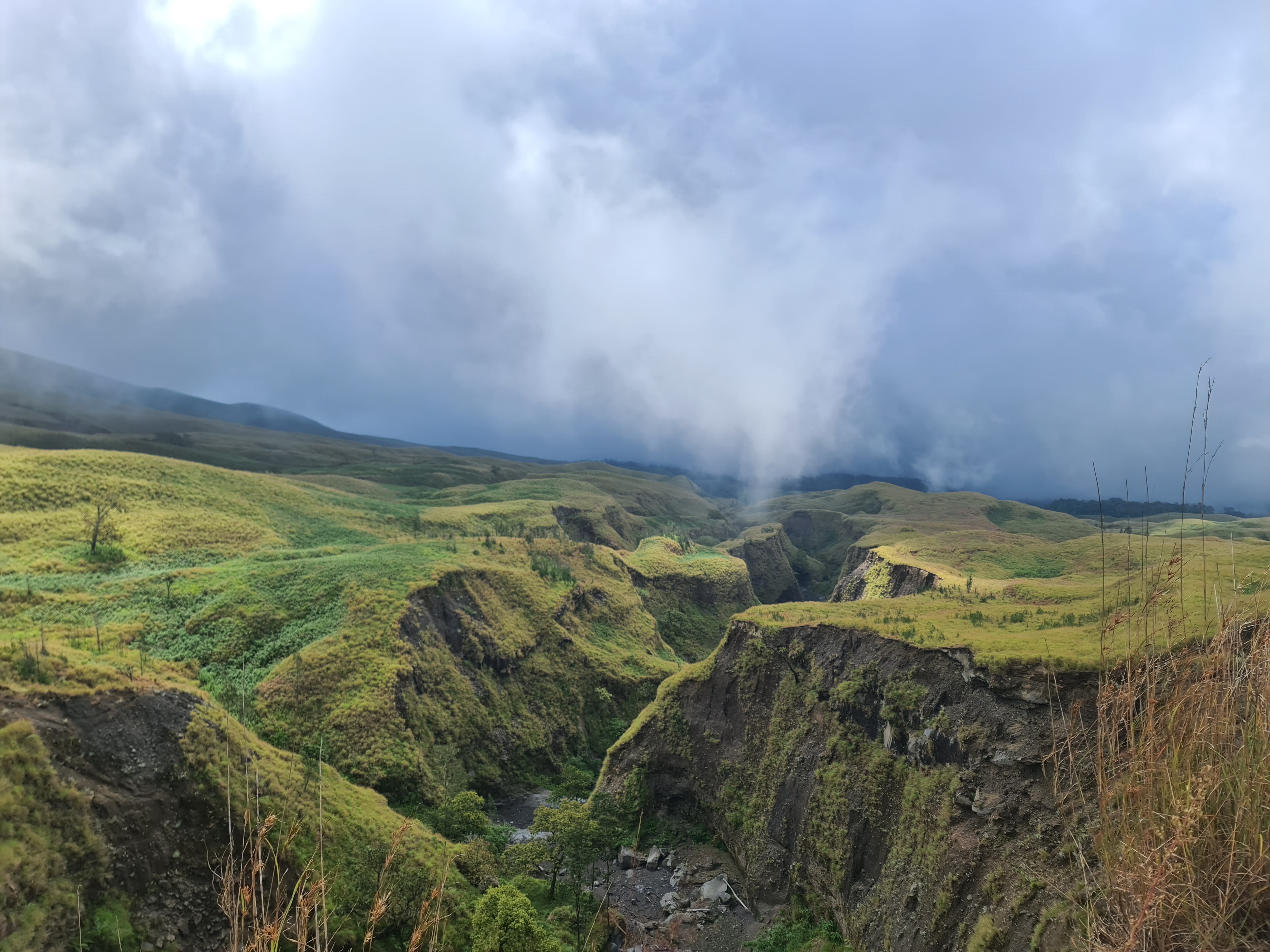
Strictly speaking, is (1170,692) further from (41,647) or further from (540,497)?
(540,497)

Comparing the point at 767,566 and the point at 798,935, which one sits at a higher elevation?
the point at 767,566

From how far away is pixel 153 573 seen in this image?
51.0 m

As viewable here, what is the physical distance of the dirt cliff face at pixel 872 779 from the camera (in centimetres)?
2127

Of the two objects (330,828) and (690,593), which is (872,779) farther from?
(690,593)

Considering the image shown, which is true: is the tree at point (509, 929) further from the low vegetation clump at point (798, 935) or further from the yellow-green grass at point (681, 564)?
the yellow-green grass at point (681, 564)

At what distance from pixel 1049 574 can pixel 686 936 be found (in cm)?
5932

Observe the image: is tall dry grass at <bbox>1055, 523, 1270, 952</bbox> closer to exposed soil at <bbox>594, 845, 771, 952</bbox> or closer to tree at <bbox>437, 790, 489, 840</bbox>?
exposed soil at <bbox>594, 845, 771, 952</bbox>

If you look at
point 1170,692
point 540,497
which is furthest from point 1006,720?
point 540,497

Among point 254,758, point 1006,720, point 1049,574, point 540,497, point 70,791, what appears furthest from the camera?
point 540,497

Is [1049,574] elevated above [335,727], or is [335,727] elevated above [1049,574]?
[1049,574]

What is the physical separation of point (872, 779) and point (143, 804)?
3248 centimetres

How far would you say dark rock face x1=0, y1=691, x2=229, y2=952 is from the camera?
74.7ft

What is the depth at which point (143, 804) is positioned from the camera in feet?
79.5

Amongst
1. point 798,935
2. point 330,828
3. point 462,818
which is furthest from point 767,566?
point 330,828
